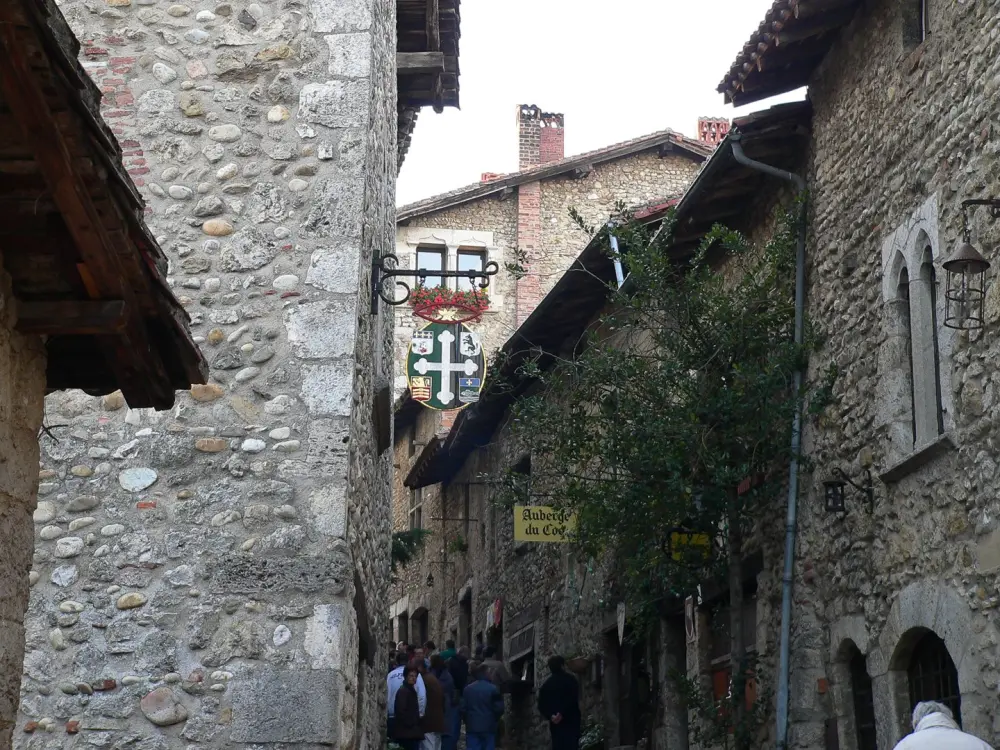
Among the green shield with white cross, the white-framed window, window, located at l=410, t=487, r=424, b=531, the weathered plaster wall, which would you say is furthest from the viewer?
window, located at l=410, t=487, r=424, b=531

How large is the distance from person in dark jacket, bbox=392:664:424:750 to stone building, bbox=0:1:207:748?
21.6 feet

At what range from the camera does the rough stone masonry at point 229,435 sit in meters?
6.34

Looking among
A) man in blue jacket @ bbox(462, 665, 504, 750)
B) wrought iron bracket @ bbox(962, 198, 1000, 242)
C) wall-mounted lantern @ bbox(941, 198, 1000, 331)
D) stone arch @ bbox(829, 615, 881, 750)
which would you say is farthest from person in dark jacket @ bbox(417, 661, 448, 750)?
wrought iron bracket @ bbox(962, 198, 1000, 242)

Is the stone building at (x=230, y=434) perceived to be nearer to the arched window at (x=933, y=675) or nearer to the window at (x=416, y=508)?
the arched window at (x=933, y=675)

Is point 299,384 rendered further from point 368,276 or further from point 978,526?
point 978,526

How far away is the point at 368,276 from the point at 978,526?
332 cm

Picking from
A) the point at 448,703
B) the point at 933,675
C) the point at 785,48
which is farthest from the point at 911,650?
the point at 448,703

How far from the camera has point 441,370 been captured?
49.0 feet

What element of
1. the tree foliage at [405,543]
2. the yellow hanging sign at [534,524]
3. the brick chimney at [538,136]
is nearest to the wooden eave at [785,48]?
the yellow hanging sign at [534,524]

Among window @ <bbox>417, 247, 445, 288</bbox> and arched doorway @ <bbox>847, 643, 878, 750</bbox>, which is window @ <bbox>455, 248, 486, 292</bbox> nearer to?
window @ <bbox>417, 247, 445, 288</bbox>

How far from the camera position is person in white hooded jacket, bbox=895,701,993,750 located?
5582mm

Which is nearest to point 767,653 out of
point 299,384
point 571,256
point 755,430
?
point 755,430

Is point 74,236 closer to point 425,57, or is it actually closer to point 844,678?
point 844,678

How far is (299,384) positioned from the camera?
6793 mm
